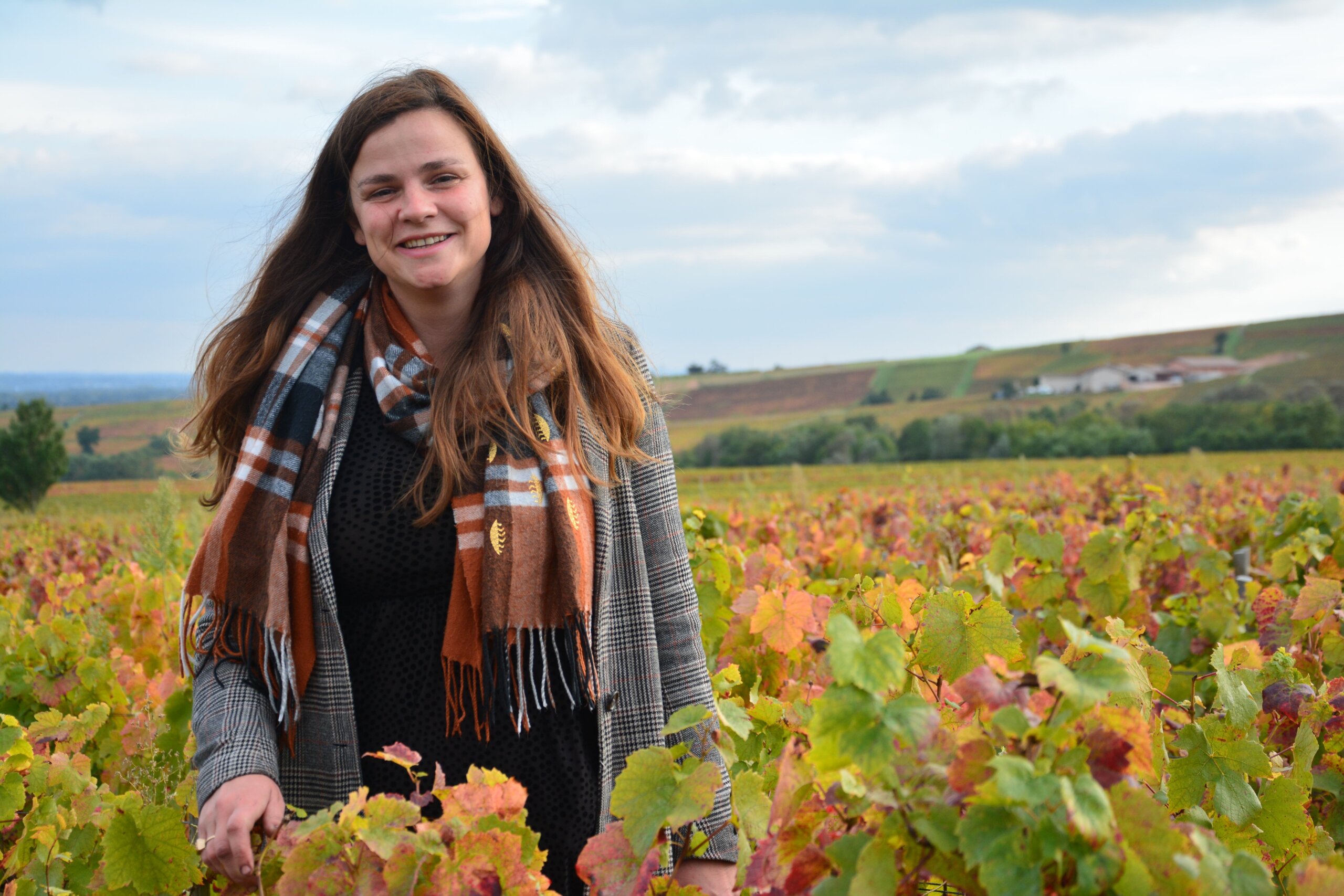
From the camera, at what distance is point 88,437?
6291 cm

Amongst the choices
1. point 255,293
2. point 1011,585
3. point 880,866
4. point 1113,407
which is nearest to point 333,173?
point 255,293

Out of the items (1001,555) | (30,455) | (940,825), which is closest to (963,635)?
(940,825)

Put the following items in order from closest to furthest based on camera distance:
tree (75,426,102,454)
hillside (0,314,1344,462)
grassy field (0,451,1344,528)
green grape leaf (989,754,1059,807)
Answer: green grape leaf (989,754,1059,807)
grassy field (0,451,1344,528)
tree (75,426,102,454)
hillside (0,314,1344,462)

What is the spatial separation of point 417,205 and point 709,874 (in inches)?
50.9

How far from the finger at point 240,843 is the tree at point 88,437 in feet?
222

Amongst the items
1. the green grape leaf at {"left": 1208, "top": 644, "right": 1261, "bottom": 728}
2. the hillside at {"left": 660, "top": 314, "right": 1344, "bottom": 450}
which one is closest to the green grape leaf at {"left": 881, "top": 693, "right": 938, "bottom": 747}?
the green grape leaf at {"left": 1208, "top": 644, "right": 1261, "bottom": 728}

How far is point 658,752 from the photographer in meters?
1.08

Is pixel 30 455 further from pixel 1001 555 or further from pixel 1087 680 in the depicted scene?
pixel 1087 680

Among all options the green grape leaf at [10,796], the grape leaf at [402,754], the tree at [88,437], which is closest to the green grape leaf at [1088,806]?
the grape leaf at [402,754]

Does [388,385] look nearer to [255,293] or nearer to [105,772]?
[255,293]

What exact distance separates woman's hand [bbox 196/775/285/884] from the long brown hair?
520mm

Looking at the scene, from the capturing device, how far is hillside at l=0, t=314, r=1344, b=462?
207ft

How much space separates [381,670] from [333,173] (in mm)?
1056

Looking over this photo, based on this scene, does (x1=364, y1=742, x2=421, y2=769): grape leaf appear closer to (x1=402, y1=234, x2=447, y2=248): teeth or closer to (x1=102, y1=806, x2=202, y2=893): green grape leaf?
(x1=102, y1=806, x2=202, y2=893): green grape leaf
